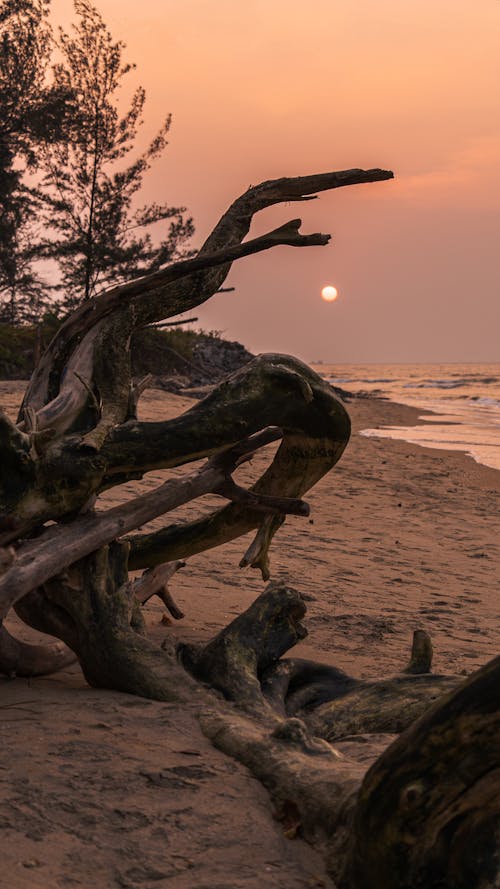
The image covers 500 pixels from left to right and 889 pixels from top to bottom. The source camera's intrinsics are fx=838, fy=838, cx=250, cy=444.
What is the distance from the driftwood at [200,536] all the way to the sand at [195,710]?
190 millimetres

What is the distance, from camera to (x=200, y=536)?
18.6ft

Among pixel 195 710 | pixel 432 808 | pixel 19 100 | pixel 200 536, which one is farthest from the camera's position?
pixel 19 100

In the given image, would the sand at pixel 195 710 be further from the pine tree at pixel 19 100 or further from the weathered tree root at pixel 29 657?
the pine tree at pixel 19 100

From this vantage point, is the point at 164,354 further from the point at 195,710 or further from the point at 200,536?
the point at 195,710

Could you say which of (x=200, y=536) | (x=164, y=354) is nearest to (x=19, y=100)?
(x=164, y=354)

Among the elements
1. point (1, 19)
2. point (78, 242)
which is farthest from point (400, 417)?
point (1, 19)

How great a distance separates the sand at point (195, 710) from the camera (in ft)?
9.77

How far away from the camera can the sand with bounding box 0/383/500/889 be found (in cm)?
298

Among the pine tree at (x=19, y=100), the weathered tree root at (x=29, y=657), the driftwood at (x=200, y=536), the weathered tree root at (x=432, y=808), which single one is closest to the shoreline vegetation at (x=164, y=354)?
the pine tree at (x=19, y=100)

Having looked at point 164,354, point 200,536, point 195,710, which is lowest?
point 195,710

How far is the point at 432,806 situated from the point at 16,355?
28.0 meters

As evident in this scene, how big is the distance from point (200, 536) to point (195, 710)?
1648mm

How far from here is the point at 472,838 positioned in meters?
2.56

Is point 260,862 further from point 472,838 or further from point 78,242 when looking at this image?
point 78,242
